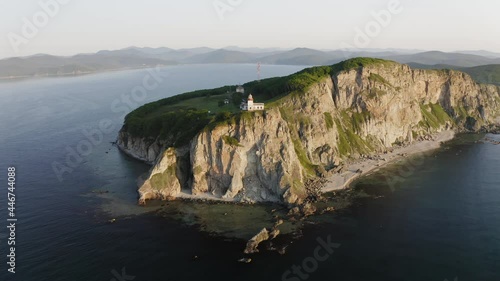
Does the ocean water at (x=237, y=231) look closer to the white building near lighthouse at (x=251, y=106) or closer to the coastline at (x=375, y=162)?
the coastline at (x=375, y=162)

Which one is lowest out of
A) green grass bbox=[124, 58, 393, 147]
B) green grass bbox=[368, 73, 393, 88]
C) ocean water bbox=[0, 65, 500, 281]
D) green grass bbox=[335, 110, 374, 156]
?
ocean water bbox=[0, 65, 500, 281]

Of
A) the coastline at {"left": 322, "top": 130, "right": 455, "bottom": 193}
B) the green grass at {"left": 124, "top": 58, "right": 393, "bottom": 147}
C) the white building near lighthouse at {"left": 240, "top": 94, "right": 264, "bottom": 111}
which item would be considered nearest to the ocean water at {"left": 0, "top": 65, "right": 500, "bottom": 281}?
the coastline at {"left": 322, "top": 130, "right": 455, "bottom": 193}

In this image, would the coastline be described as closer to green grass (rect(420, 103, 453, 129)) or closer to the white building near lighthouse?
green grass (rect(420, 103, 453, 129))

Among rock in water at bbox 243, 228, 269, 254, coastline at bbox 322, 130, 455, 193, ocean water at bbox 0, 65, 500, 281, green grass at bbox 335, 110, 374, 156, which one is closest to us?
ocean water at bbox 0, 65, 500, 281

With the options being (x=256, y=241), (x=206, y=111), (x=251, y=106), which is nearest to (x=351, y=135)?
(x=251, y=106)

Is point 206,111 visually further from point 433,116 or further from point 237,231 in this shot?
point 433,116

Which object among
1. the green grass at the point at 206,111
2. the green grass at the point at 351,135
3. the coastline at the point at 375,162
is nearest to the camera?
Answer: the coastline at the point at 375,162

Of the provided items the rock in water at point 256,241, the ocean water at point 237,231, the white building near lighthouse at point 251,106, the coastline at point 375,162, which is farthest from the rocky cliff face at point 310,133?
the rock in water at point 256,241

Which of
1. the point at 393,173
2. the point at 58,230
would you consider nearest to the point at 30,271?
the point at 58,230
